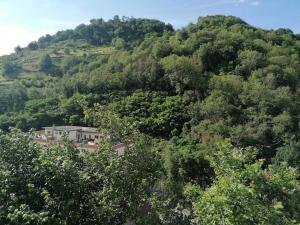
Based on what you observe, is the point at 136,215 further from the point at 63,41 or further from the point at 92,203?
the point at 63,41

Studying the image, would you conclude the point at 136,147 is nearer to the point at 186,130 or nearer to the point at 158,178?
the point at 158,178

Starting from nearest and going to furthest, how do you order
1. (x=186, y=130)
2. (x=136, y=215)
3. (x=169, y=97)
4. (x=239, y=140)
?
(x=136, y=215), (x=239, y=140), (x=186, y=130), (x=169, y=97)

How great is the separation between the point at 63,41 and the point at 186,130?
83.9 metres

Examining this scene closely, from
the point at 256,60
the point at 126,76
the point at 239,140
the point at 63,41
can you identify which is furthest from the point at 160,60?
the point at 63,41

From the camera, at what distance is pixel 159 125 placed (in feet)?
156

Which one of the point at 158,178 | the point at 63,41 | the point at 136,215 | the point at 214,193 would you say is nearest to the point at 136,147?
the point at 158,178

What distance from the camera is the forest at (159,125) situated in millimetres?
7133

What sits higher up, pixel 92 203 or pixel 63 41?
pixel 92 203

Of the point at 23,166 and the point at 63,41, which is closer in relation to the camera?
the point at 23,166

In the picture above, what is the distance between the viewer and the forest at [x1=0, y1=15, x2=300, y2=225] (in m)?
7.13

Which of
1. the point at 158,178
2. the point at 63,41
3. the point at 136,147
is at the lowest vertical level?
the point at 63,41

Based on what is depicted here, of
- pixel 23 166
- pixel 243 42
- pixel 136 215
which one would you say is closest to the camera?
→ pixel 23 166

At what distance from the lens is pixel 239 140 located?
42500mm

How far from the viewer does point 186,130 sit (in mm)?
46312
